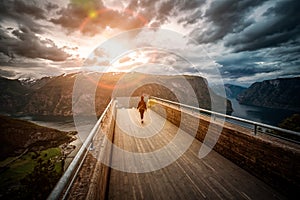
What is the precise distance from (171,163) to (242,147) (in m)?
2.23

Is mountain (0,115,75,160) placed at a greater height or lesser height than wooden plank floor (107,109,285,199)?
lesser

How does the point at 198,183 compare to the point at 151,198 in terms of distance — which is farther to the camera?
the point at 198,183

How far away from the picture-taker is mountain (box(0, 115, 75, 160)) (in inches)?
2409

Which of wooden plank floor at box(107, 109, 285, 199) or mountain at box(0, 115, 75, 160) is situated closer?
wooden plank floor at box(107, 109, 285, 199)

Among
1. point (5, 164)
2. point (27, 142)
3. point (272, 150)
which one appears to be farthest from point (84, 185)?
point (27, 142)

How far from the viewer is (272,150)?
3.97 m

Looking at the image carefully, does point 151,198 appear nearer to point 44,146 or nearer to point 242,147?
point 242,147

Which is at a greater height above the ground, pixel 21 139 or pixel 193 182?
pixel 193 182

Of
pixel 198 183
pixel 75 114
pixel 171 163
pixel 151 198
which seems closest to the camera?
pixel 151 198

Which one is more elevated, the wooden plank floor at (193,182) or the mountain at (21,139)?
the wooden plank floor at (193,182)

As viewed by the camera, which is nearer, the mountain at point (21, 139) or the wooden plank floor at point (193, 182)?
the wooden plank floor at point (193, 182)

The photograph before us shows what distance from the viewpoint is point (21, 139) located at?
228 ft

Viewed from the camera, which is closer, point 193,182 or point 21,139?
point 193,182

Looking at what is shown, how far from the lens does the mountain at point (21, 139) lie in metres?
61.2
